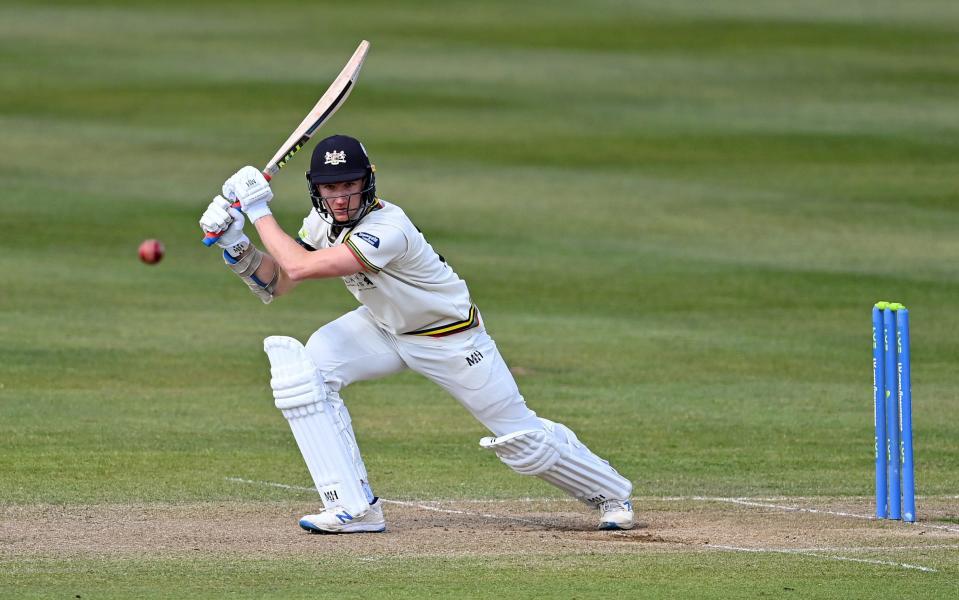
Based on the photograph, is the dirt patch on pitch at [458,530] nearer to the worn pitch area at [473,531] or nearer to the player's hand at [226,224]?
the worn pitch area at [473,531]

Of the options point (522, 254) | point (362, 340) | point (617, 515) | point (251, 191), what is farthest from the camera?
point (522, 254)

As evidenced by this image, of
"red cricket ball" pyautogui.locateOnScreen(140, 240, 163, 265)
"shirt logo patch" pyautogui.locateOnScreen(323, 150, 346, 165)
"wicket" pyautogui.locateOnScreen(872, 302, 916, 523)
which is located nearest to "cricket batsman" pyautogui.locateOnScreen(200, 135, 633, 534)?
"shirt logo patch" pyautogui.locateOnScreen(323, 150, 346, 165)

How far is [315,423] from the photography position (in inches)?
290

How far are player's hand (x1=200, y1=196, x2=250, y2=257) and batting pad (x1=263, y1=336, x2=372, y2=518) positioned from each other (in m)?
0.47

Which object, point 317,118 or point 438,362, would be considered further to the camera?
point 317,118

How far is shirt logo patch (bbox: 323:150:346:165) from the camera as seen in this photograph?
7.29 m

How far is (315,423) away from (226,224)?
3.09 feet

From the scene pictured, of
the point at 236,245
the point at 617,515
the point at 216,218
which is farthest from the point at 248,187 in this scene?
the point at 617,515

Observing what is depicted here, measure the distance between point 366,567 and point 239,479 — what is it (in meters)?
2.37

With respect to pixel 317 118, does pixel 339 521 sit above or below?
below

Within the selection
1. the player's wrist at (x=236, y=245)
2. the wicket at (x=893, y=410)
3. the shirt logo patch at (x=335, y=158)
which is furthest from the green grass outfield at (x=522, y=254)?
the shirt logo patch at (x=335, y=158)

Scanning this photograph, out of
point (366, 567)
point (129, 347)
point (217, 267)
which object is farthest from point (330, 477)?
point (217, 267)

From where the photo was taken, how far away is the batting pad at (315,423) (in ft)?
24.1

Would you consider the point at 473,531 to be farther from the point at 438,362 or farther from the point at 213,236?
the point at 213,236
